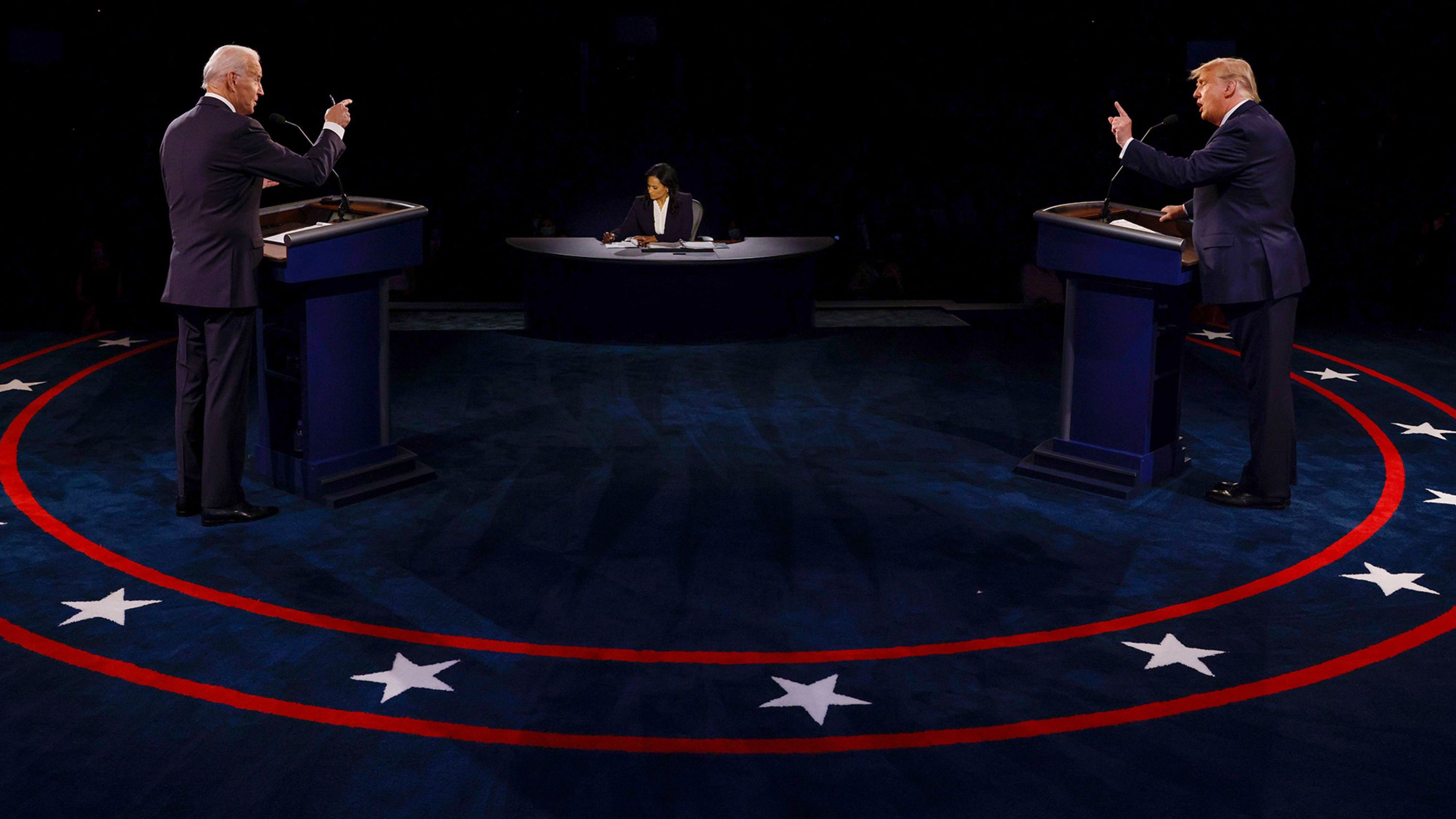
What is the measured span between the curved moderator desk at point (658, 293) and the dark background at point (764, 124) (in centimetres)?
176

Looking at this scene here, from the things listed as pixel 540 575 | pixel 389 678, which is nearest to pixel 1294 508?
pixel 540 575

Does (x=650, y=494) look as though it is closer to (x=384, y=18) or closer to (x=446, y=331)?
(x=446, y=331)

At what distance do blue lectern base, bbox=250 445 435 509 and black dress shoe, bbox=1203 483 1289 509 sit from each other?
3513 millimetres

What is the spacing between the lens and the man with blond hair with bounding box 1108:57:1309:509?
566 cm

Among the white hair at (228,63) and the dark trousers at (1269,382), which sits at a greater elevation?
the white hair at (228,63)

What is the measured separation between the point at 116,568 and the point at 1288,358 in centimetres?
480

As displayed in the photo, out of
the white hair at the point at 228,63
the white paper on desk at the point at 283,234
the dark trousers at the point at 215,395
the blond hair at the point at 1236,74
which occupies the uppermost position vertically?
the blond hair at the point at 1236,74

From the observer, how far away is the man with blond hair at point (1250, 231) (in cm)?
566

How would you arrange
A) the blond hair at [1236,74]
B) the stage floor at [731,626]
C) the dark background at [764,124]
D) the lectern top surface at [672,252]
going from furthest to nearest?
the dark background at [764,124], the lectern top surface at [672,252], the blond hair at [1236,74], the stage floor at [731,626]

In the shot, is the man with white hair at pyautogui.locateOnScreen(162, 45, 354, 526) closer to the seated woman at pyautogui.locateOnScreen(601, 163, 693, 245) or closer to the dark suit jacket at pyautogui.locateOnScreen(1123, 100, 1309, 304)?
the dark suit jacket at pyautogui.locateOnScreen(1123, 100, 1309, 304)

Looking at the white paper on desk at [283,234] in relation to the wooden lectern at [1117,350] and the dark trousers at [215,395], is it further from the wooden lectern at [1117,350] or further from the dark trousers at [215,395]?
the wooden lectern at [1117,350]

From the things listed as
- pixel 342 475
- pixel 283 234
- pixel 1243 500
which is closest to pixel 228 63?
pixel 283 234

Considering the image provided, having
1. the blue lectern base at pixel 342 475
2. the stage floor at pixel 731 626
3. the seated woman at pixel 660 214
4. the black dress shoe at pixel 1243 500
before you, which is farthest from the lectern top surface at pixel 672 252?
the black dress shoe at pixel 1243 500

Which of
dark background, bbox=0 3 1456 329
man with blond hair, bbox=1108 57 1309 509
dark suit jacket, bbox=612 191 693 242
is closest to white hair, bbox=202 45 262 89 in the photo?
man with blond hair, bbox=1108 57 1309 509
